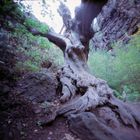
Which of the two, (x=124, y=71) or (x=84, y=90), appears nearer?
(x=84, y=90)

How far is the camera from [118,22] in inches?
693

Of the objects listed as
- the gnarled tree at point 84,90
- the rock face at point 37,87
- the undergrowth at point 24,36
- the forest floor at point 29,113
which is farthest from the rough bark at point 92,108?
the undergrowth at point 24,36

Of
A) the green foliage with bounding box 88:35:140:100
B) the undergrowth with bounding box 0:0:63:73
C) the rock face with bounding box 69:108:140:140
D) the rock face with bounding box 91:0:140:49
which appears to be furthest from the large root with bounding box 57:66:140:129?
the rock face with bounding box 91:0:140:49

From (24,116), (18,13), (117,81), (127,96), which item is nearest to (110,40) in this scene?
(117,81)

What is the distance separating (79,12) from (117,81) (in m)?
4.15

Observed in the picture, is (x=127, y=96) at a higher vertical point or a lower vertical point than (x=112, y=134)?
higher

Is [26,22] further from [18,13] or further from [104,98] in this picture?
[104,98]

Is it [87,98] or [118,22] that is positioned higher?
[118,22]

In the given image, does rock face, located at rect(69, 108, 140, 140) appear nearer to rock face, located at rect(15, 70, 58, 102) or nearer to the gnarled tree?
the gnarled tree

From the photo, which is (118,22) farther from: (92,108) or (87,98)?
(92,108)

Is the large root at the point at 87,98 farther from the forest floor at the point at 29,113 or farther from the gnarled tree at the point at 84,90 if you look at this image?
the forest floor at the point at 29,113

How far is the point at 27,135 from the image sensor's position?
149 inches

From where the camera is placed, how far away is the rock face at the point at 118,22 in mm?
16406

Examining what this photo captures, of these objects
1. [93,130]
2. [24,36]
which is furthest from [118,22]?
[93,130]
